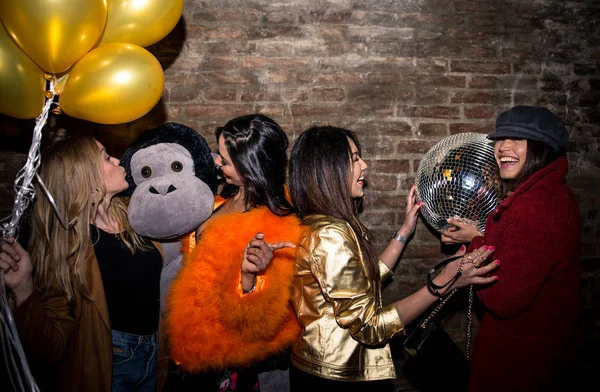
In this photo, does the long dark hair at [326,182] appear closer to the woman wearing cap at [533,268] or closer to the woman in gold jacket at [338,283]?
the woman in gold jacket at [338,283]

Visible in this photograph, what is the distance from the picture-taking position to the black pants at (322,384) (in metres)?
1.63

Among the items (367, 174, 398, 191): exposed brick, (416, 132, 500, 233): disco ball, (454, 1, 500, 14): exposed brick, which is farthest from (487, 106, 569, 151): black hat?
(454, 1, 500, 14): exposed brick

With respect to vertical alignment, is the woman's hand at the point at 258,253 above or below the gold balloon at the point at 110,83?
below

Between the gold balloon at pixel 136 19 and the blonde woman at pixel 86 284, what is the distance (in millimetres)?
431

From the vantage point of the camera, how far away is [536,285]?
148 cm

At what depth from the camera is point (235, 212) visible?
177cm

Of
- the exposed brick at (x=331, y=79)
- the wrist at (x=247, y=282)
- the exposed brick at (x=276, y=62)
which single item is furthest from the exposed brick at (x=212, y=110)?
the wrist at (x=247, y=282)

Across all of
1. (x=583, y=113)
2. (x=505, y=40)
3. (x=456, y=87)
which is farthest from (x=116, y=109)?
(x=583, y=113)

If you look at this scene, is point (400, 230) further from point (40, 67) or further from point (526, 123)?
point (40, 67)

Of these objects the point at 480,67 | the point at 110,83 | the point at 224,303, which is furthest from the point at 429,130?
the point at 110,83

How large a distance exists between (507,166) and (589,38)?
1361 mm

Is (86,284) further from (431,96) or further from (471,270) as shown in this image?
(431,96)

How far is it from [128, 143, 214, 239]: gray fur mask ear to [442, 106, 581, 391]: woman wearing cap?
1.16 metres

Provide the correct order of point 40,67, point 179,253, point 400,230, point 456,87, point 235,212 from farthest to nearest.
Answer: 1. point 456,87
2. point 400,230
3. point 179,253
4. point 235,212
5. point 40,67
